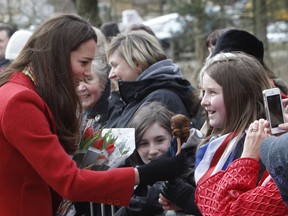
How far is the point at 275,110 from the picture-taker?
3268mm

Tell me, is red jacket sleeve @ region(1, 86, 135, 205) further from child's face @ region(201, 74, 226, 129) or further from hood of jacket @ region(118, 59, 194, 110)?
hood of jacket @ region(118, 59, 194, 110)

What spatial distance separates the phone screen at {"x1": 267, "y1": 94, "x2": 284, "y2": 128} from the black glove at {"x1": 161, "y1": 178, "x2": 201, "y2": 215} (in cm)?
82

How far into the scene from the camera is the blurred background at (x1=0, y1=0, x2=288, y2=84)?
45.5 ft

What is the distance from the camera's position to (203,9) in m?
14.2

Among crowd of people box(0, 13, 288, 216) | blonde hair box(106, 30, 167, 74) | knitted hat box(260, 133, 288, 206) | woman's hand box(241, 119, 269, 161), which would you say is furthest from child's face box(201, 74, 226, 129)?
blonde hair box(106, 30, 167, 74)

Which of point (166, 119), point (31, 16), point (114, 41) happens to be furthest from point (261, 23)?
point (166, 119)

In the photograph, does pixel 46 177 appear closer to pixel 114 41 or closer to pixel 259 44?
pixel 259 44

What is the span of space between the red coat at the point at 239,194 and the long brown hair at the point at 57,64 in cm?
78

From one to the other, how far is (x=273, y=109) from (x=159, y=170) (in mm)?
674

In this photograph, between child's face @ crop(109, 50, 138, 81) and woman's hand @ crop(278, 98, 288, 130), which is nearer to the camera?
woman's hand @ crop(278, 98, 288, 130)

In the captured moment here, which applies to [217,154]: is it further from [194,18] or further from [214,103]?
[194,18]

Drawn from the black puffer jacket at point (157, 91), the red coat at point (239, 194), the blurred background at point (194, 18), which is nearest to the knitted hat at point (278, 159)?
the red coat at point (239, 194)

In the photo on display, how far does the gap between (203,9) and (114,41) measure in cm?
876

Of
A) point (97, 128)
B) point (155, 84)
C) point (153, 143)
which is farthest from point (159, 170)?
point (155, 84)
